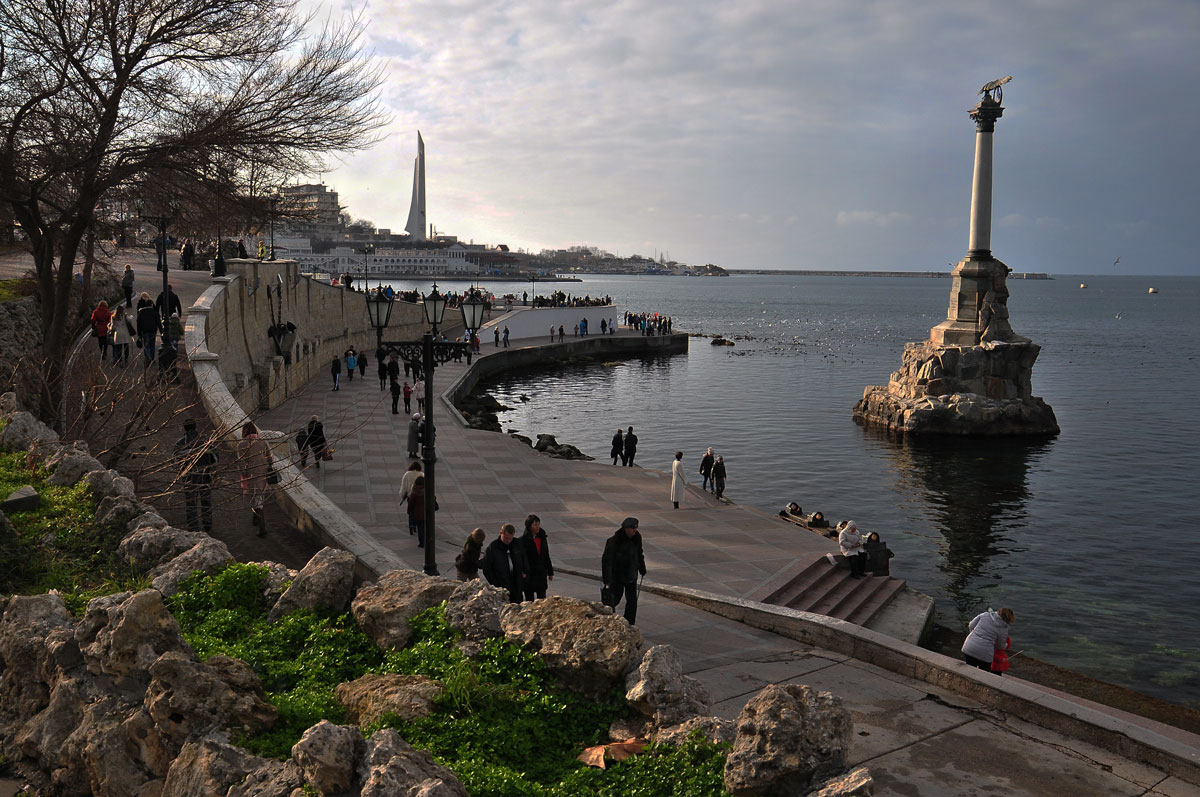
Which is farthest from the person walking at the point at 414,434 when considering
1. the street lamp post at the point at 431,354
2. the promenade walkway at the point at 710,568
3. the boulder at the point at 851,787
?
the boulder at the point at 851,787

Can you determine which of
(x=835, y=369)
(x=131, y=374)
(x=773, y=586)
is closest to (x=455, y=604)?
(x=773, y=586)

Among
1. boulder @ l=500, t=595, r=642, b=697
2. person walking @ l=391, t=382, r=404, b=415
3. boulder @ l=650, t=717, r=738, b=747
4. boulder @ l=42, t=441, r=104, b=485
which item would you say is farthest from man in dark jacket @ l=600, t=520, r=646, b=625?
person walking @ l=391, t=382, r=404, b=415

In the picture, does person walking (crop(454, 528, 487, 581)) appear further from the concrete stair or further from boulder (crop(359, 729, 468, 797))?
boulder (crop(359, 729, 468, 797))

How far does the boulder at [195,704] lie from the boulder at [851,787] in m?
2.98

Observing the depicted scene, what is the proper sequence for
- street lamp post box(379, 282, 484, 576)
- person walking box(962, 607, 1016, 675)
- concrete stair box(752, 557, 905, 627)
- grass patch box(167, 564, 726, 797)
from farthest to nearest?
concrete stair box(752, 557, 905, 627) → street lamp post box(379, 282, 484, 576) → person walking box(962, 607, 1016, 675) → grass patch box(167, 564, 726, 797)

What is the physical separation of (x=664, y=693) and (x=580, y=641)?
65cm

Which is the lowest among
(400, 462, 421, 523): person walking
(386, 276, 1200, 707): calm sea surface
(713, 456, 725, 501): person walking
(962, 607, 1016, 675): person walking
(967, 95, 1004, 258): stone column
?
(386, 276, 1200, 707): calm sea surface

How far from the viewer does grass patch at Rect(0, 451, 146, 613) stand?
7.19 m

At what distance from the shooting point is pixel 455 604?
6.17 metres

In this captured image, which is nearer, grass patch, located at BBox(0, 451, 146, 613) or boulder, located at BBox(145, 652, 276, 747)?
boulder, located at BBox(145, 652, 276, 747)

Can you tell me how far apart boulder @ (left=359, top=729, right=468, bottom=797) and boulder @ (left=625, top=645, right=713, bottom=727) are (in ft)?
4.52

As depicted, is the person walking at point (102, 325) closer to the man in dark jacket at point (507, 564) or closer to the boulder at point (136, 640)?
the man in dark jacket at point (507, 564)

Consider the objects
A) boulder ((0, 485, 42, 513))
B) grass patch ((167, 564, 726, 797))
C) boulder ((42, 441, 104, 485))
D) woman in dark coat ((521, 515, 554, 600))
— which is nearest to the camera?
grass patch ((167, 564, 726, 797))

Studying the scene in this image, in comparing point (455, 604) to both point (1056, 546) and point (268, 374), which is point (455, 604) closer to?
point (1056, 546)
